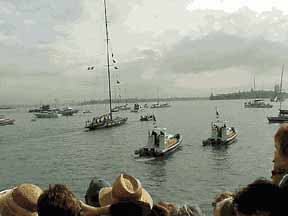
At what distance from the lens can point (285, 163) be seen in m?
3.61

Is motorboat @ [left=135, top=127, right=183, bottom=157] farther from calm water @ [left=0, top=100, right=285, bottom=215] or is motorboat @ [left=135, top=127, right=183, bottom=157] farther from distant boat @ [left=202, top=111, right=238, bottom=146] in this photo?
distant boat @ [left=202, top=111, right=238, bottom=146]

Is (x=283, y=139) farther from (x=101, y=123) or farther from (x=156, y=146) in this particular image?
(x=101, y=123)

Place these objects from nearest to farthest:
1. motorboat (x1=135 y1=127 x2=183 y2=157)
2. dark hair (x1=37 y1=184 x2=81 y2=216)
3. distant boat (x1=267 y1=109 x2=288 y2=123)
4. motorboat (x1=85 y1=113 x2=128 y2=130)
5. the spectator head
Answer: dark hair (x1=37 y1=184 x2=81 y2=216) → the spectator head → motorboat (x1=135 y1=127 x2=183 y2=157) → motorboat (x1=85 y1=113 x2=128 y2=130) → distant boat (x1=267 y1=109 x2=288 y2=123)

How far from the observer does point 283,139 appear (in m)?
3.53

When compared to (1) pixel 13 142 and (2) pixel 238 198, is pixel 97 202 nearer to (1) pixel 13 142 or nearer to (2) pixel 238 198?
(2) pixel 238 198

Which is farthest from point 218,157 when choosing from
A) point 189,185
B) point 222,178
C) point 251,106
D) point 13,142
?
point 251,106

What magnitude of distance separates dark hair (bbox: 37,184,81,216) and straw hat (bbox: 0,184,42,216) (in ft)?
0.81

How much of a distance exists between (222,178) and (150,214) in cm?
2591

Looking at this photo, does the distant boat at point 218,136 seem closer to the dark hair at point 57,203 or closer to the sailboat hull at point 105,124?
the sailboat hull at point 105,124

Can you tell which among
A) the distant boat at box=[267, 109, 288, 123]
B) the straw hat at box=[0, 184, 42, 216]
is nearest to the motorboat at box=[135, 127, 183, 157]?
the straw hat at box=[0, 184, 42, 216]

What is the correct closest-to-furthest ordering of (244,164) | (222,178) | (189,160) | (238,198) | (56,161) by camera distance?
(238,198)
(222,178)
(244,164)
(189,160)
(56,161)

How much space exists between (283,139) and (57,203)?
1.84 metres

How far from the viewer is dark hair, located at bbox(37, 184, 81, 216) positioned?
10.2 feet

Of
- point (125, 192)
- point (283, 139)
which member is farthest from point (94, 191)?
point (283, 139)
